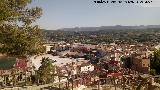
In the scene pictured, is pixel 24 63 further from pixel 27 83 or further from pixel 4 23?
pixel 4 23

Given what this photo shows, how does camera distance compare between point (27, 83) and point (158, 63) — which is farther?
point (158, 63)

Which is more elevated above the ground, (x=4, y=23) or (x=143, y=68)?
(x=4, y=23)

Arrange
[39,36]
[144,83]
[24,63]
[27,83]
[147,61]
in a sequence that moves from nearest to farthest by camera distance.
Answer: [144,83] < [39,36] < [27,83] < [24,63] < [147,61]

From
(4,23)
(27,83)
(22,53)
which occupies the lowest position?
(27,83)

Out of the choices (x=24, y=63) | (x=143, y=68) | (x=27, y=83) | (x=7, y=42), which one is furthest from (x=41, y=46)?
(x=143, y=68)

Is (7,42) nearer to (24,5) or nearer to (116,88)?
(24,5)

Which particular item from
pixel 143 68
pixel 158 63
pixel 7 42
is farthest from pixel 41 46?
pixel 143 68

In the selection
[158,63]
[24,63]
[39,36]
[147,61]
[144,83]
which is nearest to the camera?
[144,83]
